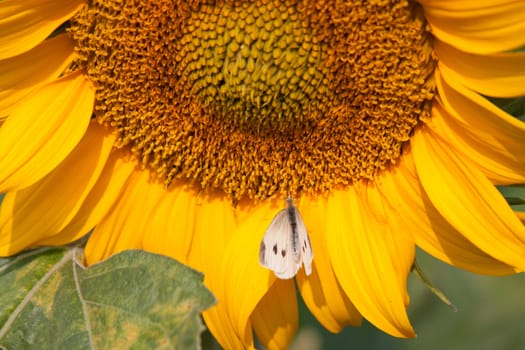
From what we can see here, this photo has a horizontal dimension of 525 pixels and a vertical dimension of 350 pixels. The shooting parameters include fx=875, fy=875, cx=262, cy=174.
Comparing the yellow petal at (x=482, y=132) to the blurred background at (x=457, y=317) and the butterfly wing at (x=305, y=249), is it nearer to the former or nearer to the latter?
the butterfly wing at (x=305, y=249)

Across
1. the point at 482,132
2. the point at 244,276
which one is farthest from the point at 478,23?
the point at 244,276

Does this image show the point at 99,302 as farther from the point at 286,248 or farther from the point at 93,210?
the point at 286,248

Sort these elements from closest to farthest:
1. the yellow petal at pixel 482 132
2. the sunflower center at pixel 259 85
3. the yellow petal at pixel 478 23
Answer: the yellow petal at pixel 478 23 → the yellow petal at pixel 482 132 → the sunflower center at pixel 259 85

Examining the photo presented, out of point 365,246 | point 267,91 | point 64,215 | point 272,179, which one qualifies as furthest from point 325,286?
point 64,215

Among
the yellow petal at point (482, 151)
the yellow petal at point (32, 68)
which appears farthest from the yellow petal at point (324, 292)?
the yellow petal at point (32, 68)

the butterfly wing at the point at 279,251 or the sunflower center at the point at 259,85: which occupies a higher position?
the sunflower center at the point at 259,85

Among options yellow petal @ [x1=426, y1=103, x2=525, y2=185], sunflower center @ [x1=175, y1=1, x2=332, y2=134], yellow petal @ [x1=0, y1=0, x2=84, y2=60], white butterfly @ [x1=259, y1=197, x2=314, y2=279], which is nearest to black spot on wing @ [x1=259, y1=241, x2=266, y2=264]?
white butterfly @ [x1=259, y1=197, x2=314, y2=279]

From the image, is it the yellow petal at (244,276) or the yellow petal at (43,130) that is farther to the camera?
the yellow petal at (244,276)
